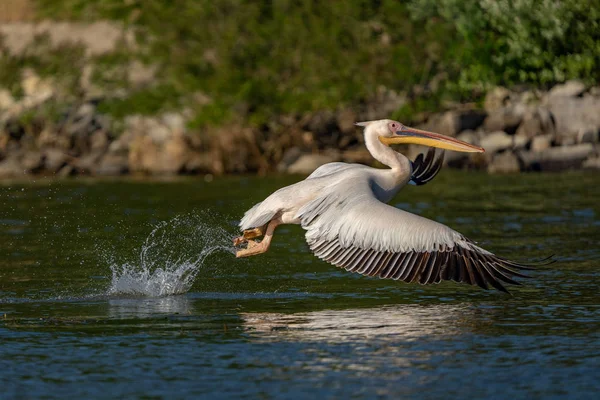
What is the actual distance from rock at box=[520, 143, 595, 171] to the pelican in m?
14.1

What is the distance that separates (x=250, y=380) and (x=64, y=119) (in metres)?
28.4

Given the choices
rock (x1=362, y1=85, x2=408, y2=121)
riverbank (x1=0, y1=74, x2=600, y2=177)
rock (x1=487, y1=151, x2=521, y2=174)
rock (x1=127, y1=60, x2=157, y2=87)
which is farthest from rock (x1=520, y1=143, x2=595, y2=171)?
rock (x1=127, y1=60, x2=157, y2=87)

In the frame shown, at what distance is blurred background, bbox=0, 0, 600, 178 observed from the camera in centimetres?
2500

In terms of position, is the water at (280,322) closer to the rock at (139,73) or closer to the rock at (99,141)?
the rock at (99,141)

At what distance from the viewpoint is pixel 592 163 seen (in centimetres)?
2191

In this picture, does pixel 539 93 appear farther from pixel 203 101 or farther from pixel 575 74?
pixel 203 101

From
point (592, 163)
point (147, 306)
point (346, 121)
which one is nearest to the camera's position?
point (147, 306)

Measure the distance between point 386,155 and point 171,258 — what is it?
3.16m

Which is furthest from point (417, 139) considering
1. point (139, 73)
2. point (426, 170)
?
point (139, 73)

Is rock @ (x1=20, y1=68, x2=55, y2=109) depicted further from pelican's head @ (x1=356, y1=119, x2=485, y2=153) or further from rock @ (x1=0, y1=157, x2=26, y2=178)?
pelican's head @ (x1=356, y1=119, x2=485, y2=153)

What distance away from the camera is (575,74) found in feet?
82.8

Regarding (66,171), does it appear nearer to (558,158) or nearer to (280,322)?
(558,158)

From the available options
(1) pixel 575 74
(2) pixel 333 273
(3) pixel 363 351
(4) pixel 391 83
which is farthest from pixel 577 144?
(3) pixel 363 351

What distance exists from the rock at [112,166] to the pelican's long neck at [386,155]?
1943 centimetres
